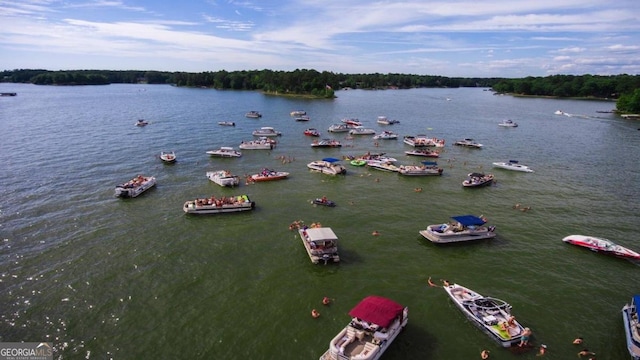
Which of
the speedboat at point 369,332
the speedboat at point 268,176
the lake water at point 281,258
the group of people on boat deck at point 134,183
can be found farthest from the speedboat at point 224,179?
the speedboat at point 369,332

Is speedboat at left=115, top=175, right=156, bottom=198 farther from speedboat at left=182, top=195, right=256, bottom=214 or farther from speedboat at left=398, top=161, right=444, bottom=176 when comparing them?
speedboat at left=398, top=161, right=444, bottom=176

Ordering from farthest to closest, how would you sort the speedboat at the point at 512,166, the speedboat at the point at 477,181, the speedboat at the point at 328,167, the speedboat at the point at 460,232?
the speedboat at the point at 512,166 → the speedboat at the point at 328,167 → the speedboat at the point at 477,181 → the speedboat at the point at 460,232

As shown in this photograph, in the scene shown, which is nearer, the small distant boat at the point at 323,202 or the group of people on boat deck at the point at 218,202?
the group of people on boat deck at the point at 218,202

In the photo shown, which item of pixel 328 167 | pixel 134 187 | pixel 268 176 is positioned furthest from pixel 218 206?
pixel 328 167

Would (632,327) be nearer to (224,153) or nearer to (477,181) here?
(477,181)

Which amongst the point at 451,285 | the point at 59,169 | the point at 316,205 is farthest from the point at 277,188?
the point at 59,169

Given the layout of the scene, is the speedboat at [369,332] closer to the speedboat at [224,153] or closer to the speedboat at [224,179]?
the speedboat at [224,179]
